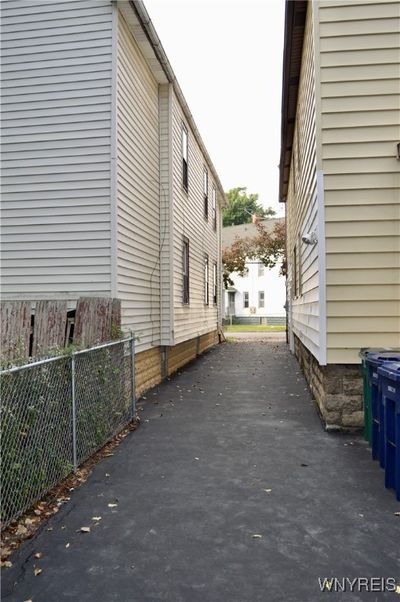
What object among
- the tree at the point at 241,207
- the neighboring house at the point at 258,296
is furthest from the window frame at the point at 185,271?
the tree at the point at 241,207

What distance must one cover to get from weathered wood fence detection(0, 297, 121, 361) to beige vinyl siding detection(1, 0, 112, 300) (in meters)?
1.32

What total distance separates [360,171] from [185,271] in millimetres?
7081

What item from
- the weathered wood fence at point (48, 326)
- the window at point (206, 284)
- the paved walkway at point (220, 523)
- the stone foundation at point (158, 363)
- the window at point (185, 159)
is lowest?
the paved walkway at point (220, 523)

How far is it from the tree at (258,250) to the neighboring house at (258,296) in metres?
4.45

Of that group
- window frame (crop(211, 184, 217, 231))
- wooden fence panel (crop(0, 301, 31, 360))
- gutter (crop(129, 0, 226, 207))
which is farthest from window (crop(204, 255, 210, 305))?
wooden fence panel (crop(0, 301, 31, 360))

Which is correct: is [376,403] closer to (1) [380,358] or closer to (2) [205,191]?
(1) [380,358]

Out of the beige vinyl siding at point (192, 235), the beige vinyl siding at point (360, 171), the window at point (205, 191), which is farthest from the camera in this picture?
the window at point (205, 191)

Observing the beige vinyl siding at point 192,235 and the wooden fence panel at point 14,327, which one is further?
the beige vinyl siding at point 192,235

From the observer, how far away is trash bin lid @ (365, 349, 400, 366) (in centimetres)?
482

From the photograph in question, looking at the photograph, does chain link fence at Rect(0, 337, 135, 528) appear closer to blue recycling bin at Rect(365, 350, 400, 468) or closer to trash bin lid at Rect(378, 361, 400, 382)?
trash bin lid at Rect(378, 361, 400, 382)

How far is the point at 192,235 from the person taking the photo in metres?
13.4

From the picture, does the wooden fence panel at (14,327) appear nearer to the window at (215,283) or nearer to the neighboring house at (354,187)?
the neighboring house at (354,187)

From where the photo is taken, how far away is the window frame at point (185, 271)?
39.8ft

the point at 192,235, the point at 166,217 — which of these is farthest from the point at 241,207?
the point at 166,217
